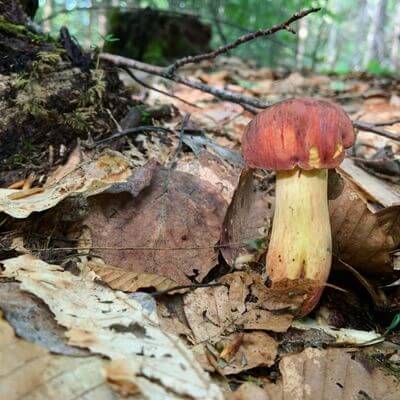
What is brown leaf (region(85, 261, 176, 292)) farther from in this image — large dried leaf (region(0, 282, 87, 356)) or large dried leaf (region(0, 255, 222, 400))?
large dried leaf (region(0, 282, 87, 356))

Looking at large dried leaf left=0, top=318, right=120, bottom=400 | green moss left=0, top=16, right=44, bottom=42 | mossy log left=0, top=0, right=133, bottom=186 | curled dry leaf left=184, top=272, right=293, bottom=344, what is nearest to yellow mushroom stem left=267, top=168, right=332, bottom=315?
curled dry leaf left=184, top=272, right=293, bottom=344

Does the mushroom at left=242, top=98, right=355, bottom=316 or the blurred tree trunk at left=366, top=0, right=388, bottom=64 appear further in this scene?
the blurred tree trunk at left=366, top=0, right=388, bottom=64

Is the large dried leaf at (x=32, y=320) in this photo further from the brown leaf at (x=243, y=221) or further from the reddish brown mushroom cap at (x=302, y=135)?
the reddish brown mushroom cap at (x=302, y=135)

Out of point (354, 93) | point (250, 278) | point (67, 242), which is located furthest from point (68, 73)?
point (354, 93)

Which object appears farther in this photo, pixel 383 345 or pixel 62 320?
pixel 383 345

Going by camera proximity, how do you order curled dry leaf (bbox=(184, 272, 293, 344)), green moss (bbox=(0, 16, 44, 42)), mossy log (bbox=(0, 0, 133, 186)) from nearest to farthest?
curled dry leaf (bbox=(184, 272, 293, 344)) < mossy log (bbox=(0, 0, 133, 186)) < green moss (bbox=(0, 16, 44, 42))

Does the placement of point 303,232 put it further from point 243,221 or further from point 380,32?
point 380,32

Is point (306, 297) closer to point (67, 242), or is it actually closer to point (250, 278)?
point (250, 278)
